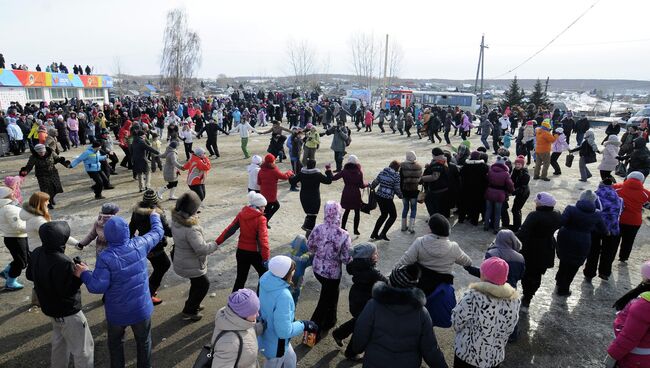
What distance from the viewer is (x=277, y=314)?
333cm

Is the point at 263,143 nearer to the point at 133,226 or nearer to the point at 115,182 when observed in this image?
the point at 115,182

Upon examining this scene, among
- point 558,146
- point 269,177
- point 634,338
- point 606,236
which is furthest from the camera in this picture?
point 558,146

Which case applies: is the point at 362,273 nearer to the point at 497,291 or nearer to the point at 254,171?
the point at 497,291

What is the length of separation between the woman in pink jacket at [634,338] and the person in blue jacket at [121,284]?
4087 millimetres

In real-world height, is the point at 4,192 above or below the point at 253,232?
above

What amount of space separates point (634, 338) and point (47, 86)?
120 feet

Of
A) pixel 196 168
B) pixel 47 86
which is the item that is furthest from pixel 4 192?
pixel 47 86

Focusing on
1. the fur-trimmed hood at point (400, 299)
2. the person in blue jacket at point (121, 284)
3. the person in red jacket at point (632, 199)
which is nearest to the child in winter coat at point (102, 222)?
the person in blue jacket at point (121, 284)

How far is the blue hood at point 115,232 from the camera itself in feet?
11.9

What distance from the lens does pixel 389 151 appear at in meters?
18.0

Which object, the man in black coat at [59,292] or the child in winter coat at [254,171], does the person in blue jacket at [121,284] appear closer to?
the man in black coat at [59,292]

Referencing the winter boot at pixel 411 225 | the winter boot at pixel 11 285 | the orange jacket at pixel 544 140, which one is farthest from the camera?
the orange jacket at pixel 544 140

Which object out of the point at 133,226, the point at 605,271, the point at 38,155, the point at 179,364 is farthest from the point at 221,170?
the point at 605,271

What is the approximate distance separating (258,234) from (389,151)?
45.0 ft
